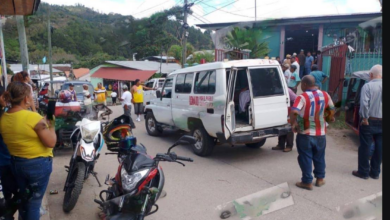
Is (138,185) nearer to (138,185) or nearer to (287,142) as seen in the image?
(138,185)

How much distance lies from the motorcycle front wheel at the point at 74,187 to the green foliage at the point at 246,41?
1142 centimetres

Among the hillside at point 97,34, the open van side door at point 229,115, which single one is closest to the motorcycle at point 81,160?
the open van side door at point 229,115

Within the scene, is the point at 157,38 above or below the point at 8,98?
above

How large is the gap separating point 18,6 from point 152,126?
4492mm

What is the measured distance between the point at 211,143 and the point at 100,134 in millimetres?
2656

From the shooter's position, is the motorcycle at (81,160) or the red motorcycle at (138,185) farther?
Answer: the motorcycle at (81,160)

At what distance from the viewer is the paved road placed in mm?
4188

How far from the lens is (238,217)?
161 inches

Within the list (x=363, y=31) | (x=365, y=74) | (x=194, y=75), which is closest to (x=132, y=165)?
(x=194, y=75)

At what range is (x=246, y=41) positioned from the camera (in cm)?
1449

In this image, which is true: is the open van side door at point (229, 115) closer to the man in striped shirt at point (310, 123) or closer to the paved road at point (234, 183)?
the paved road at point (234, 183)

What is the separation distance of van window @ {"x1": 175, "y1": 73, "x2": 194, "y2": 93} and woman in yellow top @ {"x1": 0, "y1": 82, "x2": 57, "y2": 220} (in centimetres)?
439

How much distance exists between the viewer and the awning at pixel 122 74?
91.1 ft
